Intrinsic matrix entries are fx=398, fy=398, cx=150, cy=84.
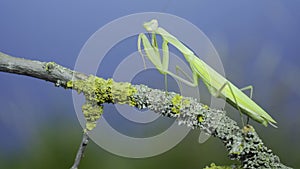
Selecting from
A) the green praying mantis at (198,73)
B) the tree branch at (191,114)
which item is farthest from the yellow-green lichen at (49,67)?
the green praying mantis at (198,73)

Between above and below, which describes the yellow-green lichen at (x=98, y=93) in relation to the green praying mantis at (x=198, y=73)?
below

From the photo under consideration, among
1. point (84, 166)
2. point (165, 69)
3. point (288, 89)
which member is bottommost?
point (84, 166)

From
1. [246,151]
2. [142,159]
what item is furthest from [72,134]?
[246,151]

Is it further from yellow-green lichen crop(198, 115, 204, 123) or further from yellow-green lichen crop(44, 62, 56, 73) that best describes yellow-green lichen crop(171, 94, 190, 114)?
yellow-green lichen crop(44, 62, 56, 73)

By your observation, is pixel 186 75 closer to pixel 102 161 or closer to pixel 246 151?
pixel 246 151

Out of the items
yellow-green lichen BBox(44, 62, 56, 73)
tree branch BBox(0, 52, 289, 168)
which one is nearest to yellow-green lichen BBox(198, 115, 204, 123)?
tree branch BBox(0, 52, 289, 168)

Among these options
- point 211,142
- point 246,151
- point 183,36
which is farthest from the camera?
point 211,142

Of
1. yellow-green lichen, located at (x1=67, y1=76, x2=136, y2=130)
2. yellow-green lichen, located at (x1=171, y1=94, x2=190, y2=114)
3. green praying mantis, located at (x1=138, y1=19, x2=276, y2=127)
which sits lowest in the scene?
yellow-green lichen, located at (x1=67, y1=76, x2=136, y2=130)

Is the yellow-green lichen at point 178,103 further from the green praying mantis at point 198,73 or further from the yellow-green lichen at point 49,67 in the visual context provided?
the yellow-green lichen at point 49,67
